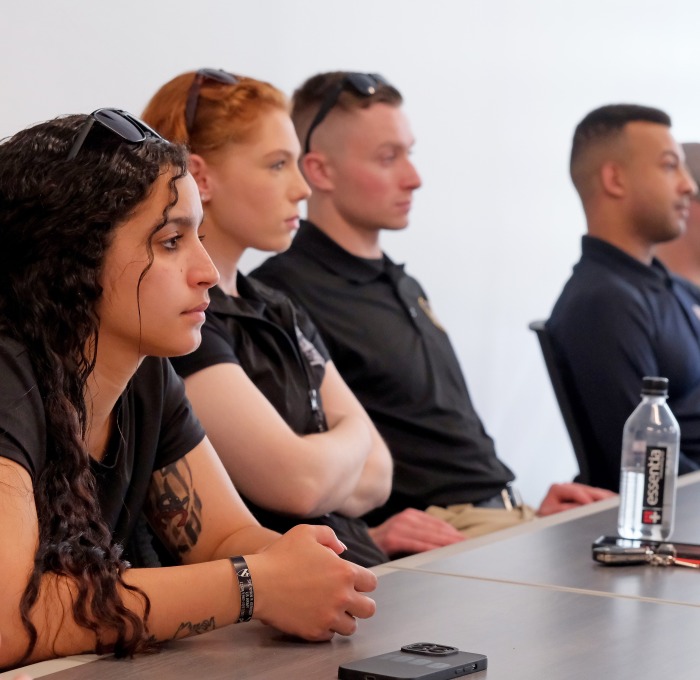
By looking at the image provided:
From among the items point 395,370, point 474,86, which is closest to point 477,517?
point 395,370

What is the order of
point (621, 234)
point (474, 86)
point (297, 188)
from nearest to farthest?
point (297, 188) → point (621, 234) → point (474, 86)

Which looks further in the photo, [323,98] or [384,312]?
[323,98]

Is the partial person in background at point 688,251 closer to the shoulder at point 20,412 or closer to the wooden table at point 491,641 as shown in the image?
the wooden table at point 491,641

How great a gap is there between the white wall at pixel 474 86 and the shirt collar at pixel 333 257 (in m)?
0.48

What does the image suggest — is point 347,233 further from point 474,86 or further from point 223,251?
point 474,86

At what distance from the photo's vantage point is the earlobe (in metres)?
3.59

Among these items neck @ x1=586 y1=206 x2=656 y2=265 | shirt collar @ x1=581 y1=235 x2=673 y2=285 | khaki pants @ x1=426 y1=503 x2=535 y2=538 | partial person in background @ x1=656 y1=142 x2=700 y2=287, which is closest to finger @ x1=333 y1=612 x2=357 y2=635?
khaki pants @ x1=426 y1=503 x2=535 y2=538

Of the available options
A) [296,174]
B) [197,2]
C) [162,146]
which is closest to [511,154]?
[197,2]

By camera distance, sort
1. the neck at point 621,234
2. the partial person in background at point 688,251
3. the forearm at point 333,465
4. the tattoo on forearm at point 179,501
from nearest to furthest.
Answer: the tattoo on forearm at point 179,501, the forearm at point 333,465, the neck at point 621,234, the partial person in background at point 688,251

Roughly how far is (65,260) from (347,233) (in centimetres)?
158

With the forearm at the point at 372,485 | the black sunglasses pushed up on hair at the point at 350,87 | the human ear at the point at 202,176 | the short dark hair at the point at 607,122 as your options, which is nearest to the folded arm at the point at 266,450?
the forearm at the point at 372,485

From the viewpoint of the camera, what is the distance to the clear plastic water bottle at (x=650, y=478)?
6.28 ft

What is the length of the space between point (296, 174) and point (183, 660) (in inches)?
51.3

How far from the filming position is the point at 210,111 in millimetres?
2283
